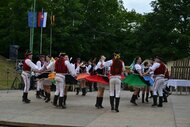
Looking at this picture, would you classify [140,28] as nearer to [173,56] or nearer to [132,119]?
[173,56]

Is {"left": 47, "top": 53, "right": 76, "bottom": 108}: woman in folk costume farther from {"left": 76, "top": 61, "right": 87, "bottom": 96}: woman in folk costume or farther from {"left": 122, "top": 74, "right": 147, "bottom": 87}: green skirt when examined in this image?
{"left": 76, "top": 61, "right": 87, "bottom": 96}: woman in folk costume

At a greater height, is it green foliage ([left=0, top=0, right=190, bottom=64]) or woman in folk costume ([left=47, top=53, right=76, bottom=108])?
green foliage ([left=0, top=0, right=190, bottom=64])

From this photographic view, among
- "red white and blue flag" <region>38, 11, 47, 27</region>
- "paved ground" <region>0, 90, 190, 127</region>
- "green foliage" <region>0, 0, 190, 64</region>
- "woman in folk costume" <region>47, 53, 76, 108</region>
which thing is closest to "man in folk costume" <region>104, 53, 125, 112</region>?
"paved ground" <region>0, 90, 190, 127</region>

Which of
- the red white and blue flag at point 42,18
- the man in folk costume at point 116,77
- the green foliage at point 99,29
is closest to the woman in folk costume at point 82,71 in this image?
the man in folk costume at point 116,77

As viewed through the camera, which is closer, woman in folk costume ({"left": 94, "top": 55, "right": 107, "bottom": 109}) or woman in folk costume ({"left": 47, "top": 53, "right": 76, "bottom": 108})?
woman in folk costume ({"left": 47, "top": 53, "right": 76, "bottom": 108})

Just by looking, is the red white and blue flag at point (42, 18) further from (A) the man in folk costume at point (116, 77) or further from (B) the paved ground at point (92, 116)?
(A) the man in folk costume at point (116, 77)

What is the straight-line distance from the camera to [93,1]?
6788 centimetres

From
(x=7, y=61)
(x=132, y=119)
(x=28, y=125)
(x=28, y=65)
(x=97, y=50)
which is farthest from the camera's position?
(x=97, y=50)

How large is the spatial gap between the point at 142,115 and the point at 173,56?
154ft

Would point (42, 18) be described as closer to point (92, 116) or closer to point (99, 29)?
point (99, 29)

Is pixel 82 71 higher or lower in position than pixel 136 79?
higher

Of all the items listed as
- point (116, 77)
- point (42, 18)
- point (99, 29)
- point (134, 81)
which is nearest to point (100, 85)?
point (116, 77)

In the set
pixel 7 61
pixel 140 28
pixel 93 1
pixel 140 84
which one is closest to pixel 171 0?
pixel 140 28

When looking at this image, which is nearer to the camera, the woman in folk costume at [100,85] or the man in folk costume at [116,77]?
the man in folk costume at [116,77]
